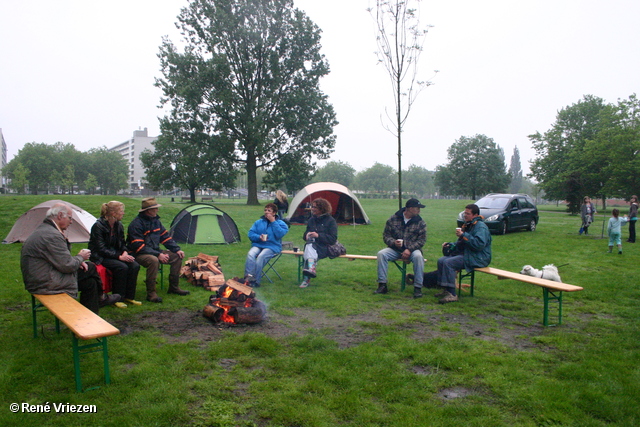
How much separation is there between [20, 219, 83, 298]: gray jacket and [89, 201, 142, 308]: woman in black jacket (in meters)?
1.30

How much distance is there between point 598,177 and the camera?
118 feet

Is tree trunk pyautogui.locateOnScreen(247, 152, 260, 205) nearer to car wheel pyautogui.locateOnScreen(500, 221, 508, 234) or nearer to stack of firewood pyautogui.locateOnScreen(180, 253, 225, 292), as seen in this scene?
car wheel pyautogui.locateOnScreen(500, 221, 508, 234)

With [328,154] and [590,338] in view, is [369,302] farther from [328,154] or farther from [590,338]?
[328,154]

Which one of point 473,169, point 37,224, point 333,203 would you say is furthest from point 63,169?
point 37,224

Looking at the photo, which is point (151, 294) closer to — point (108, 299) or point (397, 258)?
point (108, 299)

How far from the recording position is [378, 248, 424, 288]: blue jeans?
626 centimetres

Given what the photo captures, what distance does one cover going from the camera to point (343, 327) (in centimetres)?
476

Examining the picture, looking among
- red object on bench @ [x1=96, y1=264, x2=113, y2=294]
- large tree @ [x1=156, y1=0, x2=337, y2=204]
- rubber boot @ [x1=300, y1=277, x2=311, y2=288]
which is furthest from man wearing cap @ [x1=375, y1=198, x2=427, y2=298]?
large tree @ [x1=156, y1=0, x2=337, y2=204]

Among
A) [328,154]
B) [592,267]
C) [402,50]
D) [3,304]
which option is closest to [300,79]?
[328,154]

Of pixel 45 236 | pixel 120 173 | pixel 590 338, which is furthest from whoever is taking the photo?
pixel 120 173

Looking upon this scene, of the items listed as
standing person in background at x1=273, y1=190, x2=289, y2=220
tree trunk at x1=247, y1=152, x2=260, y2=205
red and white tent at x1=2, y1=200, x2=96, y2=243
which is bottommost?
red and white tent at x1=2, y1=200, x2=96, y2=243

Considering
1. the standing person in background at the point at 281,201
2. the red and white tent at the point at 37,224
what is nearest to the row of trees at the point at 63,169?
the red and white tent at the point at 37,224

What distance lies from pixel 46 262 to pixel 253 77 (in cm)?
2674

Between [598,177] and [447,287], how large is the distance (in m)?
37.3
